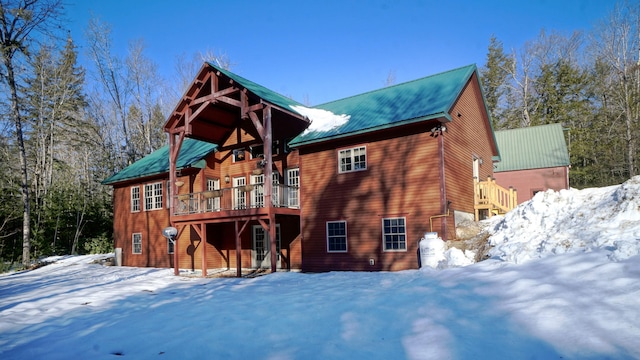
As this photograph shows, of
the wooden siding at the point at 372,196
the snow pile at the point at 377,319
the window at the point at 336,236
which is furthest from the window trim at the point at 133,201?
the window at the point at 336,236

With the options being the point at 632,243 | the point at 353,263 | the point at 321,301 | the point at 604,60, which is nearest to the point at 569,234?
the point at 632,243

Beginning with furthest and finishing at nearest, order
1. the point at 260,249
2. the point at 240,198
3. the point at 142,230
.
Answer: the point at 142,230 < the point at 240,198 < the point at 260,249

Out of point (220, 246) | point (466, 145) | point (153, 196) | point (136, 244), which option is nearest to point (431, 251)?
point (466, 145)

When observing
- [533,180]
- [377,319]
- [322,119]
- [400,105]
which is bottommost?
[377,319]

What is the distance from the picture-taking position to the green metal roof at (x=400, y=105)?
44.3ft

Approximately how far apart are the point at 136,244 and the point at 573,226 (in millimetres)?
20536

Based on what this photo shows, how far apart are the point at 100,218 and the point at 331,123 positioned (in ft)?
68.9

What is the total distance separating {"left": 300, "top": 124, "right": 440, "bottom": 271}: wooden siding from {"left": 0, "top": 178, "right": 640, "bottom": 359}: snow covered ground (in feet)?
7.17

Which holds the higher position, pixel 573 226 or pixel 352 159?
pixel 352 159

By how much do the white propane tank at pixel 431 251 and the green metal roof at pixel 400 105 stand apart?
155 inches

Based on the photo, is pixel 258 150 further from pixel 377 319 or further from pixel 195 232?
pixel 377 319

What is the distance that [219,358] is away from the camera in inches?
237

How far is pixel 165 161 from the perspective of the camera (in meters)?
21.0

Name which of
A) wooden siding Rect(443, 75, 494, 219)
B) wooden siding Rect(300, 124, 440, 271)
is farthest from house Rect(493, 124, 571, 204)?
wooden siding Rect(300, 124, 440, 271)
